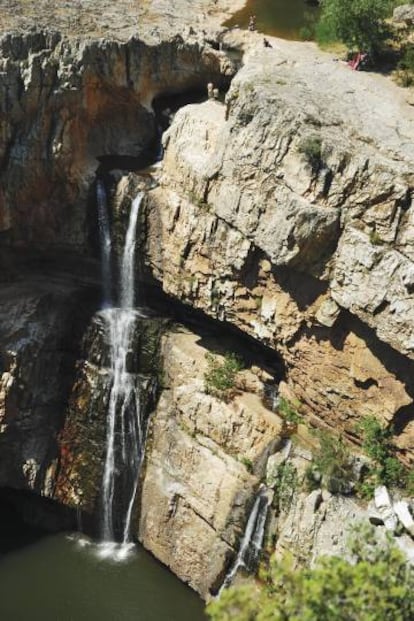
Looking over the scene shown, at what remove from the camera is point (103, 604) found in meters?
21.0

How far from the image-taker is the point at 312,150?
59.1ft

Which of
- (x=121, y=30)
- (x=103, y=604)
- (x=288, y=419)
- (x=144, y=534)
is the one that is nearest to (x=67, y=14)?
(x=121, y=30)

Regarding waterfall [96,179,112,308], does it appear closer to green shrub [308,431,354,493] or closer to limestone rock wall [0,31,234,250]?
limestone rock wall [0,31,234,250]

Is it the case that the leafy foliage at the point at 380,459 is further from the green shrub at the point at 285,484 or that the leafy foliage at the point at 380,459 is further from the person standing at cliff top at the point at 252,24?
the person standing at cliff top at the point at 252,24

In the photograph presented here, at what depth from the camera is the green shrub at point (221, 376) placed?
70.1ft

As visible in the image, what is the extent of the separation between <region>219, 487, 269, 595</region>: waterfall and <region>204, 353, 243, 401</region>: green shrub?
10.5 feet

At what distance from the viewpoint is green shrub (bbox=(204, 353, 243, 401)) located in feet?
70.1

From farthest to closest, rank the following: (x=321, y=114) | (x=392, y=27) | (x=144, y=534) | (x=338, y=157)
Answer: (x=392, y=27)
(x=144, y=534)
(x=321, y=114)
(x=338, y=157)

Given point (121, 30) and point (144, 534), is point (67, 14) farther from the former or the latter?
point (144, 534)

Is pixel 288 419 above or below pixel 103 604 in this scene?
above

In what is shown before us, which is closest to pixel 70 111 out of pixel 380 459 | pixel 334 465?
pixel 334 465

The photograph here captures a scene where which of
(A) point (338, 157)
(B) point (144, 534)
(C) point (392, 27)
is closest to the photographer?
(A) point (338, 157)

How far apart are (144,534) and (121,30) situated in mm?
17512

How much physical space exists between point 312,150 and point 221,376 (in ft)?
24.7
